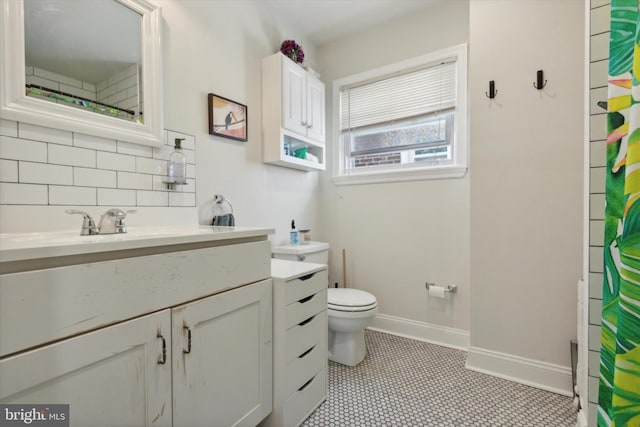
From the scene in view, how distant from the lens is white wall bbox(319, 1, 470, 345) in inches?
84.0

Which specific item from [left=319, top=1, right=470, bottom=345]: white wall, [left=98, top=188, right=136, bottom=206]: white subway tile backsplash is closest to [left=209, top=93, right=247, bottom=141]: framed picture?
[left=98, top=188, right=136, bottom=206]: white subway tile backsplash

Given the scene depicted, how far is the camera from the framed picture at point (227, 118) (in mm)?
1741

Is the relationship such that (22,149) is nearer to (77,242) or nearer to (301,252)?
(77,242)

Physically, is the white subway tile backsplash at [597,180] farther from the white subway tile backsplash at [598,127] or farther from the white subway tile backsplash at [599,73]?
the white subway tile backsplash at [599,73]

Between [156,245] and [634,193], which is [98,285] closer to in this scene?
[156,245]

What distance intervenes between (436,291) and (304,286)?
1.22m

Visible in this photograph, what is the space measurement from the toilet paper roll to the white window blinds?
136 cm

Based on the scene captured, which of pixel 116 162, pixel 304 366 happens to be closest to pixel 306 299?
pixel 304 366

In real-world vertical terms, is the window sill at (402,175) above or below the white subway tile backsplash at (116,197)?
above

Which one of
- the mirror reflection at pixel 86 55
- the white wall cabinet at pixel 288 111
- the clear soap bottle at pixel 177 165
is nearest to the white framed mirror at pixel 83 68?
the mirror reflection at pixel 86 55

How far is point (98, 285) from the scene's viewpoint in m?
0.76

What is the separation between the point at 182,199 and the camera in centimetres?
157

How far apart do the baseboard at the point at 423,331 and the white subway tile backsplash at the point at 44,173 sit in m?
2.26

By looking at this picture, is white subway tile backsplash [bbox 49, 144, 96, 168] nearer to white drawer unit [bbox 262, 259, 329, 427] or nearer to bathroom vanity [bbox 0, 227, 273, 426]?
bathroom vanity [bbox 0, 227, 273, 426]
